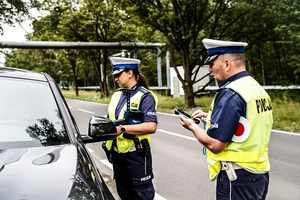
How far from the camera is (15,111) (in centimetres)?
206

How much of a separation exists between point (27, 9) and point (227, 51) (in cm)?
1627

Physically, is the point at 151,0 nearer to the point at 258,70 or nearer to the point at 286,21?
the point at 286,21

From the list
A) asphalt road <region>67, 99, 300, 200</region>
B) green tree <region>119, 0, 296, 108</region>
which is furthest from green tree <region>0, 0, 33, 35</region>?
asphalt road <region>67, 99, 300, 200</region>

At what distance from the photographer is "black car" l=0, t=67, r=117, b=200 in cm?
130

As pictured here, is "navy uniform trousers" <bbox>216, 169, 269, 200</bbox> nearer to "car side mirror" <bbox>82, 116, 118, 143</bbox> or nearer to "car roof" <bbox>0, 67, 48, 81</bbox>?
"car side mirror" <bbox>82, 116, 118, 143</bbox>

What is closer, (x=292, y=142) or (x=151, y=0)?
(x=292, y=142)

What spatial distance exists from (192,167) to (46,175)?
4.40 meters

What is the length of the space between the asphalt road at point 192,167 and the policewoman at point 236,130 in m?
2.40

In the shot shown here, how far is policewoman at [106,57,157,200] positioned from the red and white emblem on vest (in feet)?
3.29

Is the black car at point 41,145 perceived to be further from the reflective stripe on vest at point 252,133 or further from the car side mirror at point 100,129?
the reflective stripe on vest at point 252,133

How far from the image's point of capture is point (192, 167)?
5.45m

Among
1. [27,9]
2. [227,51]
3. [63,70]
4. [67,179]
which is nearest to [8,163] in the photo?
[67,179]

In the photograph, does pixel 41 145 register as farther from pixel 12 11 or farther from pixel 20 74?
pixel 12 11

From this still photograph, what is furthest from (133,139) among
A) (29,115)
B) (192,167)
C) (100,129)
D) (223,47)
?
(192,167)
